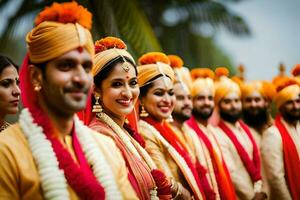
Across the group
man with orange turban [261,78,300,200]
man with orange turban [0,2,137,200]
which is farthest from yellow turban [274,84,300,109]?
man with orange turban [0,2,137,200]

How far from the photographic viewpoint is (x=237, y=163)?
21.7 ft

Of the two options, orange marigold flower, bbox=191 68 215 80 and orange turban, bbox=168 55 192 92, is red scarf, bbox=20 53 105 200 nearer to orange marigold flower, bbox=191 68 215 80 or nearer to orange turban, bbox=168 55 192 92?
orange turban, bbox=168 55 192 92

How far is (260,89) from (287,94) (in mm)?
846

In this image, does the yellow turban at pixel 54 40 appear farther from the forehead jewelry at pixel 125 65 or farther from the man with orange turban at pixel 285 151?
the man with orange turban at pixel 285 151

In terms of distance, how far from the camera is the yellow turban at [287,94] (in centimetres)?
687

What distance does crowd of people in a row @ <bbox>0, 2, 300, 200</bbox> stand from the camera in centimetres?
256

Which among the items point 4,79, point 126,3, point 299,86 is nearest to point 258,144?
point 299,86

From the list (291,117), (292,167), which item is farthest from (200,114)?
(292,167)

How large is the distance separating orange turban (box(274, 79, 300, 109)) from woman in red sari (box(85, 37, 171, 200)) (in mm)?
3358

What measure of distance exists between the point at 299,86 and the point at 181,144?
2534mm

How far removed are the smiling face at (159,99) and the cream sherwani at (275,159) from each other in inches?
80.4

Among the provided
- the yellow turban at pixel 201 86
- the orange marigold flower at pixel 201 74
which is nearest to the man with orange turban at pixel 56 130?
the yellow turban at pixel 201 86

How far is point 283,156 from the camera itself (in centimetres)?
645

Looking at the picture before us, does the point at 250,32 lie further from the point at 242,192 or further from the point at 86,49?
the point at 86,49
